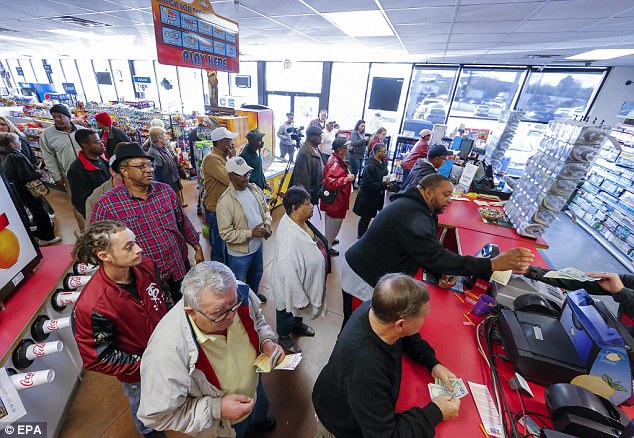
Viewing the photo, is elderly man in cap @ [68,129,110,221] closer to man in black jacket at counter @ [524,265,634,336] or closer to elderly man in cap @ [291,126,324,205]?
elderly man in cap @ [291,126,324,205]

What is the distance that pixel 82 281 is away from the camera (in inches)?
80.6

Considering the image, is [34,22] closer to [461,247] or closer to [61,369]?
[61,369]

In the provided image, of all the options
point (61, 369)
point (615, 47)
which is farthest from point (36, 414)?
point (615, 47)

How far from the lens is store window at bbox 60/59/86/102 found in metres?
15.4

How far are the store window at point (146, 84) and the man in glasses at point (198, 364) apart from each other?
15.8m

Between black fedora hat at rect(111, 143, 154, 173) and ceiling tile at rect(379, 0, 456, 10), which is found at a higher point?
ceiling tile at rect(379, 0, 456, 10)

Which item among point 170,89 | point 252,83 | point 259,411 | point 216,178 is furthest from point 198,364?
point 170,89

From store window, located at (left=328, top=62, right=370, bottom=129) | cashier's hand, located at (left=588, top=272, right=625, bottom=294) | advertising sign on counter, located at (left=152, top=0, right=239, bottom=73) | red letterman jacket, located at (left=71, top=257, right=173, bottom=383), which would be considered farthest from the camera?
store window, located at (left=328, top=62, right=370, bottom=129)

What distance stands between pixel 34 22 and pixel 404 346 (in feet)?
28.8

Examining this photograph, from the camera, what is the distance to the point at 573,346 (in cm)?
137

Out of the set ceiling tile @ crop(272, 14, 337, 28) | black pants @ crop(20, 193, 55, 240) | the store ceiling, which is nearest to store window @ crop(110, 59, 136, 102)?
the store ceiling

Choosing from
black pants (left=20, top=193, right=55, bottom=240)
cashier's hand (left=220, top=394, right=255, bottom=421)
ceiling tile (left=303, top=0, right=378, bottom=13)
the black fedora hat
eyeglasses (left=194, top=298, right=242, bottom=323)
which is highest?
ceiling tile (left=303, top=0, right=378, bottom=13)

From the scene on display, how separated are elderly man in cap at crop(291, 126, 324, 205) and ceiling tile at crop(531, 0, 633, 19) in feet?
9.10

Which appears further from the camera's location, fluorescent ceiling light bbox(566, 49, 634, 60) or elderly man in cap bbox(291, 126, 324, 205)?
fluorescent ceiling light bbox(566, 49, 634, 60)
